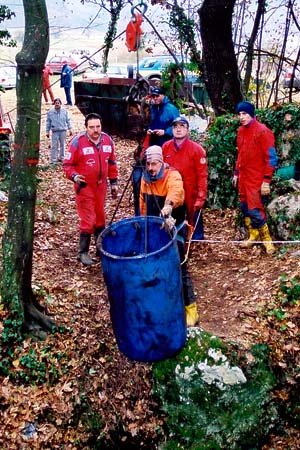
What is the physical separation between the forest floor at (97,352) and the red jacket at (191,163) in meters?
1.06

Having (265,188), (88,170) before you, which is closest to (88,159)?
(88,170)

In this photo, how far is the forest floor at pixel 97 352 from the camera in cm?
443

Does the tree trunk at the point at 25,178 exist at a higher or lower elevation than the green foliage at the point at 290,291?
higher

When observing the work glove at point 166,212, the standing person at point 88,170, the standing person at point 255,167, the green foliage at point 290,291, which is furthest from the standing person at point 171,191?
the standing person at point 255,167

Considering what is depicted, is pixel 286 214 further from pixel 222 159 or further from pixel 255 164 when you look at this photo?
pixel 222 159

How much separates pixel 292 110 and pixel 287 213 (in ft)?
6.46

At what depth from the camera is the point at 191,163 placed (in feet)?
19.2

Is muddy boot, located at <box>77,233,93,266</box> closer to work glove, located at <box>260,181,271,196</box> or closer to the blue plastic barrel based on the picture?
the blue plastic barrel

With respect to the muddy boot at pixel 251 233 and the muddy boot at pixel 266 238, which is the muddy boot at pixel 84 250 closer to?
the muddy boot at pixel 251 233

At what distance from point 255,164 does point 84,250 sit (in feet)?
7.59

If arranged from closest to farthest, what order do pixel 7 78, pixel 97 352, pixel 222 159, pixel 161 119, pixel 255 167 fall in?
pixel 97 352, pixel 255 167, pixel 161 119, pixel 222 159, pixel 7 78

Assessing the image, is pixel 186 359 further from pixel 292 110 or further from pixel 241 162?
pixel 292 110

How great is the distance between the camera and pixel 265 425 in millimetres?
4645

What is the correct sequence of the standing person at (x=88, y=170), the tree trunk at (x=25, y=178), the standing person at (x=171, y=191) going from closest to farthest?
the tree trunk at (x=25, y=178)
the standing person at (x=171, y=191)
the standing person at (x=88, y=170)
